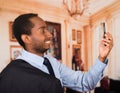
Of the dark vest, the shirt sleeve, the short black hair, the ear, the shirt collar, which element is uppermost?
the short black hair

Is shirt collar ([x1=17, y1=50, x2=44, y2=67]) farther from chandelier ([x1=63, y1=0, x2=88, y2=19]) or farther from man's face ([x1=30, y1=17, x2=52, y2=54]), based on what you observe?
chandelier ([x1=63, y1=0, x2=88, y2=19])

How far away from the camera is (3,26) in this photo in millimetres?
3617

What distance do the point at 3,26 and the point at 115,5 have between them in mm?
2481

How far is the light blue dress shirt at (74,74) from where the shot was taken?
4.42 ft

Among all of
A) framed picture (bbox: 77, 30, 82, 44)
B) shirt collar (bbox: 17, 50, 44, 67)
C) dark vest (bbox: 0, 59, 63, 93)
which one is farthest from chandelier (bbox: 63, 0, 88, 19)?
dark vest (bbox: 0, 59, 63, 93)

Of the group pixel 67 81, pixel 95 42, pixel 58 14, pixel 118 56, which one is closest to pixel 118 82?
pixel 118 56

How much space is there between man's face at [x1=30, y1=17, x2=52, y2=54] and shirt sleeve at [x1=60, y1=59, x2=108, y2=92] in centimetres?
26

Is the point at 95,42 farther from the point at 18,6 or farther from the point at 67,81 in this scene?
the point at 67,81

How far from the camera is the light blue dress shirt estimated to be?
135cm

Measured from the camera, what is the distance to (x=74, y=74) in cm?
153

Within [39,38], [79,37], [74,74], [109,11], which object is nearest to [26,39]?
[39,38]

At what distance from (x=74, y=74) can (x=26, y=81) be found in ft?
2.29

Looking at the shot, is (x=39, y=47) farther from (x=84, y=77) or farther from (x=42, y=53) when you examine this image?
(x=84, y=77)

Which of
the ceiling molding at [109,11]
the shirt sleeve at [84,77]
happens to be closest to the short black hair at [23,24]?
the shirt sleeve at [84,77]
